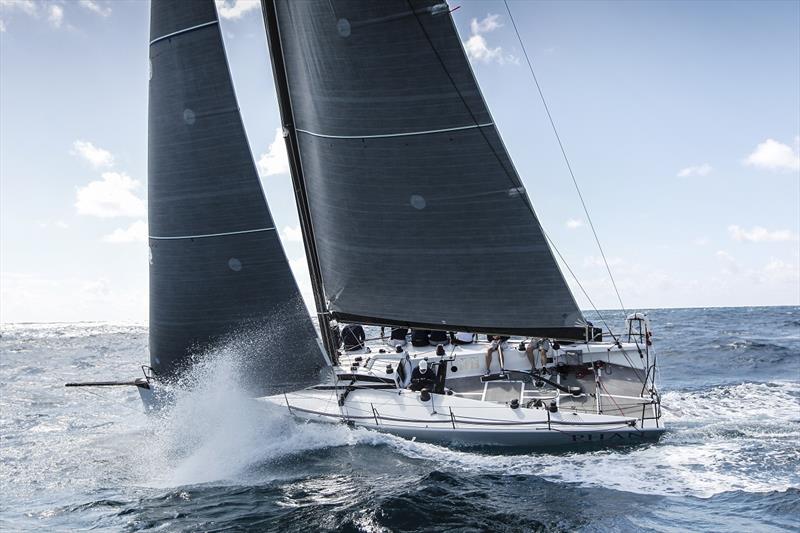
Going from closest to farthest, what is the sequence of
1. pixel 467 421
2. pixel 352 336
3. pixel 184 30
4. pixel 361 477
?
1. pixel 361 477
2. pixel 467 421
3. pixel 184 30
4. pixel 352 336

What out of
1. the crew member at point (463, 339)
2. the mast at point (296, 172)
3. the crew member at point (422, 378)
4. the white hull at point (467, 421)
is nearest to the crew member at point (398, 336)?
the crew member at point (463, 339)

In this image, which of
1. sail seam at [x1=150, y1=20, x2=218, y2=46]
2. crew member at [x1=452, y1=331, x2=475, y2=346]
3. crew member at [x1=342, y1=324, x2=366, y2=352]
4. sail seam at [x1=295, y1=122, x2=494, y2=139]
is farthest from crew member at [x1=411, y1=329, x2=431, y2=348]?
sail seam at [x1=150, y1=20, x2=218, y2=46]

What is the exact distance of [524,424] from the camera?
10180 mm

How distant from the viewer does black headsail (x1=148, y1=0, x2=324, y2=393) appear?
11.4m

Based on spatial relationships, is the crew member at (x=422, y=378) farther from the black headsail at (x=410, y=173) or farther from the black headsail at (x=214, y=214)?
the black headsail at (x=214, y=214)

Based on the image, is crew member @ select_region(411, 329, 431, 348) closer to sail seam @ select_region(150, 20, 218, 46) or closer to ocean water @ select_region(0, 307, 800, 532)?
ocean water @ select_region(0, 307, 800, 532)

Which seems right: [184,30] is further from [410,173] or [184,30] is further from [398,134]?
[410,173]

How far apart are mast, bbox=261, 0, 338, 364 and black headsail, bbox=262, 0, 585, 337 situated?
44mm

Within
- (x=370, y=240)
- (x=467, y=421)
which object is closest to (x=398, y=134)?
(x=370, y=240)

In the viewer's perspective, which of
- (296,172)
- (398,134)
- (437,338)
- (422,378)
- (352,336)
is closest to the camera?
(398,134)

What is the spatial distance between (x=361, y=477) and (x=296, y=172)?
6062 mm

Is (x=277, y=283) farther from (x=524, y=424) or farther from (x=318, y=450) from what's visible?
(x=524, y=424)

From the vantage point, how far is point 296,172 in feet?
40.8

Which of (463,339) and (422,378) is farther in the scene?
(463,339)
